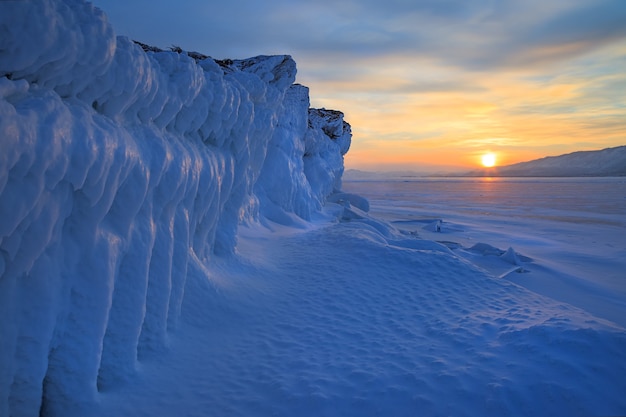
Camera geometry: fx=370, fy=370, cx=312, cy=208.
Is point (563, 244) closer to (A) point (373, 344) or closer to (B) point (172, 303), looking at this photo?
(A) point (373, 344)

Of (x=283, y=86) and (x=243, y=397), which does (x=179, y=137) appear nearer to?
(x=243, y=397)

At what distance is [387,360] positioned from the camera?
4.42 m

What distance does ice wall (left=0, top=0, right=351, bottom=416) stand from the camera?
2750 mm

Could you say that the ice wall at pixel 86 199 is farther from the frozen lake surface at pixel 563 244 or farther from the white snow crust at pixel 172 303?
the frozen lake surface at pixel 563 244

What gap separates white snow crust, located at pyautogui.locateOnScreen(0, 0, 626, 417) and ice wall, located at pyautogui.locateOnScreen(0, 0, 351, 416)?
0.02 meters

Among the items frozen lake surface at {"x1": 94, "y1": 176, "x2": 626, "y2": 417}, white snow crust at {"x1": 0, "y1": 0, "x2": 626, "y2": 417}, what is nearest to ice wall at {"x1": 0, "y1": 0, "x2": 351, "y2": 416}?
white snow crust at {"x1": 0, "y1": 0, "x2": 626, "y2": 417}

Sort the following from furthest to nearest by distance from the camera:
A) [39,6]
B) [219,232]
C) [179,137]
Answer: [219,232]
[179,137]
[39,6]

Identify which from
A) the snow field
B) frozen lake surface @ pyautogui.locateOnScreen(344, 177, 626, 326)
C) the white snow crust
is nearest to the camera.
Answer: the white snow crust

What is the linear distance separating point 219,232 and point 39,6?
4725 millimetres

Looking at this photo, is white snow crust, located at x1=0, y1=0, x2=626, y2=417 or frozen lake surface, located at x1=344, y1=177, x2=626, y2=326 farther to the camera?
frozen lake surface, located at x1=344, y1=177, x2=626, y2=326

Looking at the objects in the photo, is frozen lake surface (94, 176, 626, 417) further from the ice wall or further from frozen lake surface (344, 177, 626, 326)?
the ice wall

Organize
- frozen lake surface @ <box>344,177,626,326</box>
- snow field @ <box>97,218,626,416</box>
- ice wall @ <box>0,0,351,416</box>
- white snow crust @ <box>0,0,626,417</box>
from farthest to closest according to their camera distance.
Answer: frozen lake surface @ <box>344,177,626,326</box>
snow field @ <box>97,218,626,416</box>
white snow crust @ <box>0,0,626,417</box>
ice wall @ <box>0,0,351,416</box>

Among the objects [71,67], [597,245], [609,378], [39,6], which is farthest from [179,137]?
[597,245]

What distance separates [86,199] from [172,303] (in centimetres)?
196
